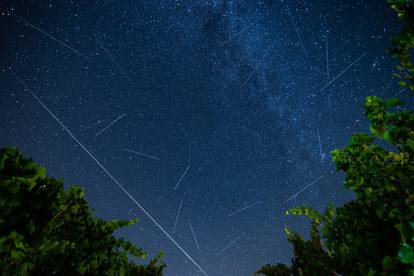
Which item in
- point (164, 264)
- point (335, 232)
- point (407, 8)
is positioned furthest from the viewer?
point (164, 264)

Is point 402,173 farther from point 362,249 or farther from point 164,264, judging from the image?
point 164,264

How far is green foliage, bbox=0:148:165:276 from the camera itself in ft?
6.87

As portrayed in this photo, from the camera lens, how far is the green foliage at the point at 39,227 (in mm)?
2094

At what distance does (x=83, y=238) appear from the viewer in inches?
142

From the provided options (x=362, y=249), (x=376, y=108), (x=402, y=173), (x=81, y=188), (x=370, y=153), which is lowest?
(x=362, y=249)

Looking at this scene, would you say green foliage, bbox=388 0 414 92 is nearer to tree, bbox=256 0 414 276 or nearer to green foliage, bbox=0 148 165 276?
tree, bbox=256 0 414 276

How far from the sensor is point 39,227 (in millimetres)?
2576

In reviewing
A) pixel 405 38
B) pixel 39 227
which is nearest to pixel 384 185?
pixel 405 38

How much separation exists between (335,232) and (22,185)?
4.17 metres

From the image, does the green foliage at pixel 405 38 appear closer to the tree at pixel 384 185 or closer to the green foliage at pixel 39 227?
the tree at pixel 384 185

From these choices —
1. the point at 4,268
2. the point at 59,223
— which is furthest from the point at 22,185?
the point at 59,223

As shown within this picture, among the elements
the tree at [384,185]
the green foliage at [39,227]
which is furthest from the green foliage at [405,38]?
the green foliage at [39,227]

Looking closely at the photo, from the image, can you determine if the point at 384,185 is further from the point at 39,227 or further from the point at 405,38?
the point at 39,227

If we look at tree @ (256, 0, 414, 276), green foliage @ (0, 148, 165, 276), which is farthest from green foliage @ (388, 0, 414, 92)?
green foliage @ (0, 148, 165, 276)
